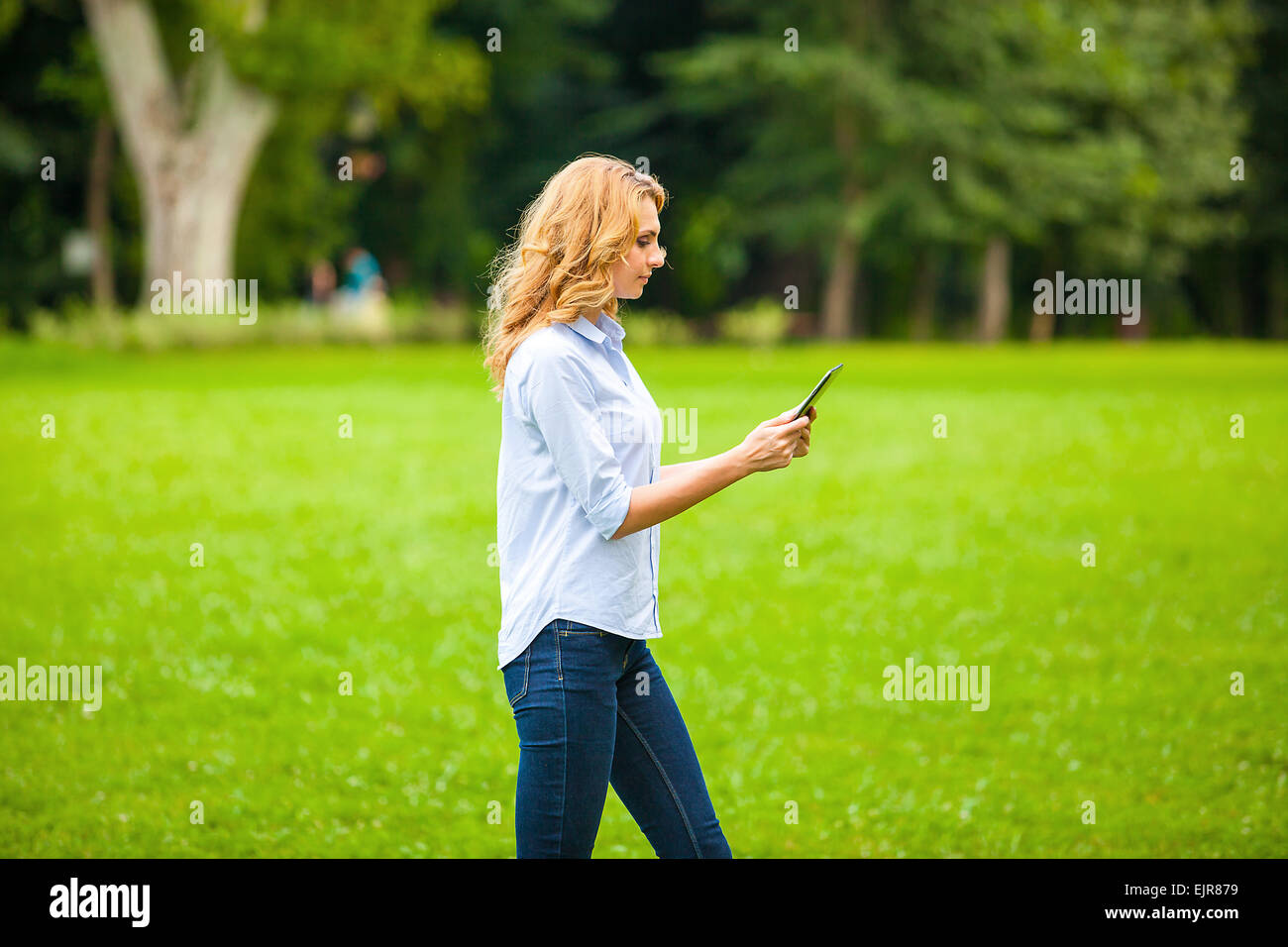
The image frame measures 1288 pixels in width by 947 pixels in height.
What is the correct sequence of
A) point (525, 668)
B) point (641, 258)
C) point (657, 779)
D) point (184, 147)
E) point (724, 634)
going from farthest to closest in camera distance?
→ 1. point (184, 147)
2. point (724, 634)
3. point (657, 779)
4. point (641, 258)
5. point (525, 668)

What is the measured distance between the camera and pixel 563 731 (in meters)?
3.75

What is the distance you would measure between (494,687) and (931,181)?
36.8 metres

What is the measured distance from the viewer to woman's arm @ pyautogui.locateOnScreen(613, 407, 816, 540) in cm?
374

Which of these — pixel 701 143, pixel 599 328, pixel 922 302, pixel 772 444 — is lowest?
pixel 772 444

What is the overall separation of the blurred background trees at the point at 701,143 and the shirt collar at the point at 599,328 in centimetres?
2931

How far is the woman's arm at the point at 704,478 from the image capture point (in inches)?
147

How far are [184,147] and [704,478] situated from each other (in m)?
31.8

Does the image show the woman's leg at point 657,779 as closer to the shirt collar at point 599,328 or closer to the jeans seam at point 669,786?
the jeans seam at point 669,786

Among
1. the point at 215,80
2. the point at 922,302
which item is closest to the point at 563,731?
the point at 215,80

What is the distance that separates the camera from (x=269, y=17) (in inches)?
1265

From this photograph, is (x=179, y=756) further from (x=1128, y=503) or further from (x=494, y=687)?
(x=1128, y=503)

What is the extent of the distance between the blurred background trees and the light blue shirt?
29.5 m

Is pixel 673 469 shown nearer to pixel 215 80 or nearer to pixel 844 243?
pixel 215 80

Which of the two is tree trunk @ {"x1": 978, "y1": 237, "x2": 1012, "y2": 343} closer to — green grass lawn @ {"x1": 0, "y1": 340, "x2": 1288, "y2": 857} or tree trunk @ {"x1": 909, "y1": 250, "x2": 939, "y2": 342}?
tree trunk @ {"x1": 909, "y1": 250, "x2": 939, "y2": 342}
